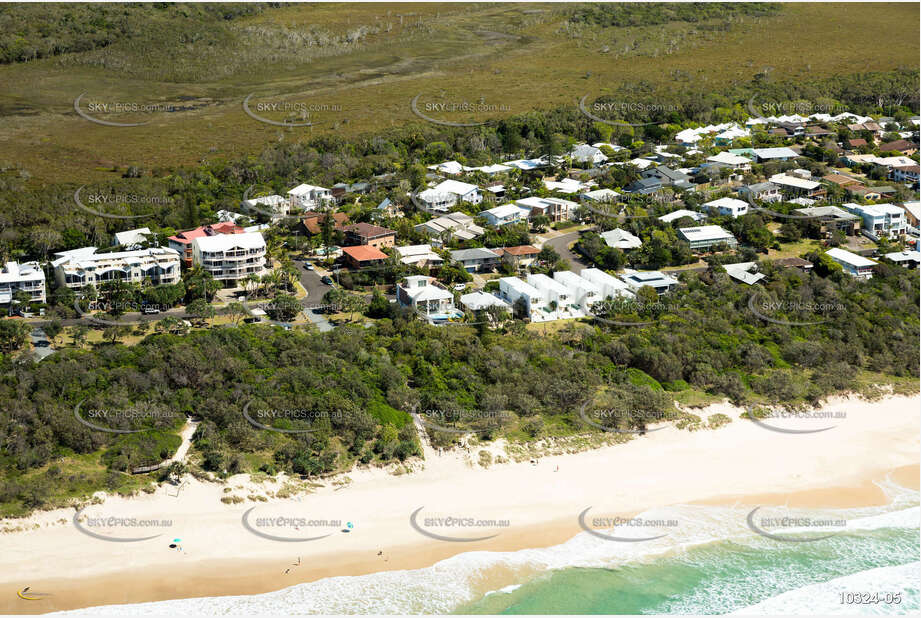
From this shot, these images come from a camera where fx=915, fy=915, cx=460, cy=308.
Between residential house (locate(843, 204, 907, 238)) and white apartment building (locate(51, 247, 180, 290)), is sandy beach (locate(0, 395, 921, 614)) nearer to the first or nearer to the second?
white apartment building (locate(51, 247, 180, 290))
